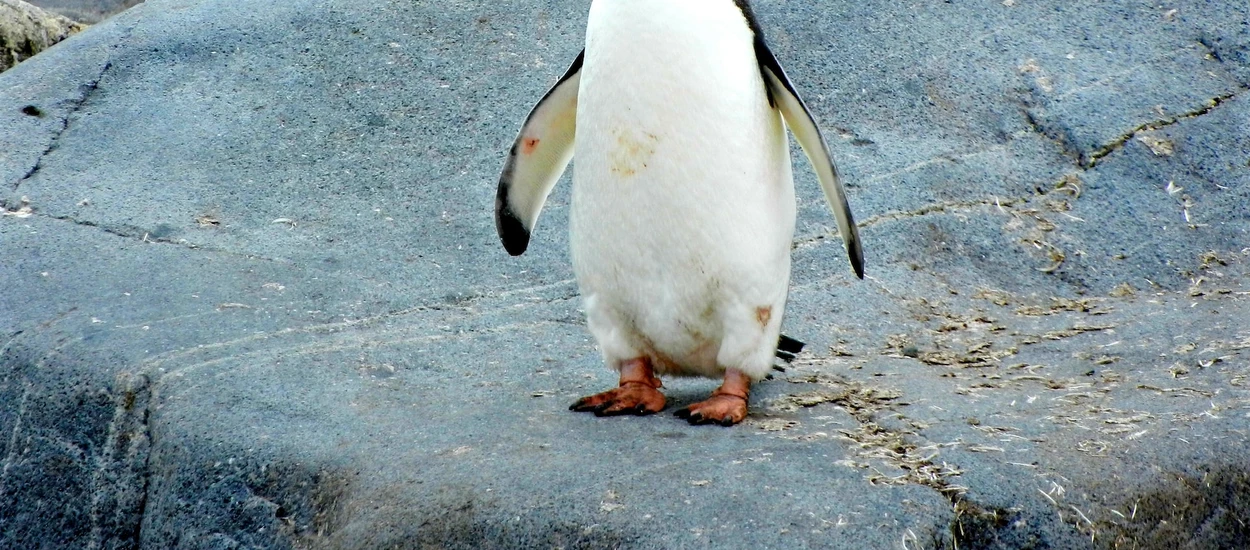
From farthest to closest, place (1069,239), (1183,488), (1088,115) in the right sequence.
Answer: (1088,115) → (1069,239) → (1183,488)

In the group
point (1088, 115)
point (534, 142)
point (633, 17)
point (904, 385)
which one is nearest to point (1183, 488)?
point (904, 385)

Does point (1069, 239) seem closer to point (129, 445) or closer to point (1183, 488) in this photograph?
point (1183, 488)

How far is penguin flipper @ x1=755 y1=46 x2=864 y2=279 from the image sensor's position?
2898mm

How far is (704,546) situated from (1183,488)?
0.94 meters

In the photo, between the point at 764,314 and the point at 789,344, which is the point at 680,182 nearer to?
the point at 764,314

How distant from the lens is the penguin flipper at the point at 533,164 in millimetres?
3100

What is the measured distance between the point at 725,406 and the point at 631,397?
23cm

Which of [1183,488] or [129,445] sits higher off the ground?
[1183,488]

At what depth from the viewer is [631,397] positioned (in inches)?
113

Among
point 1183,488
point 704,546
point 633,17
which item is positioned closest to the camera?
point 704,546

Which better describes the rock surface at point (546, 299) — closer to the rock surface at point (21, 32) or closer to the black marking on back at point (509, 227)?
the black marking on back at point (509, 227)

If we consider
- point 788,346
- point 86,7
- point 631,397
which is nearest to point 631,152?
point 631,397

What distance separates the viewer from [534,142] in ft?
10.3

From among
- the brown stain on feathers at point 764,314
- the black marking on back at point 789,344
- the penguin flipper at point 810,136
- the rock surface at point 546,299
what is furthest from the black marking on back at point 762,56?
the rock surface at point 546,299
